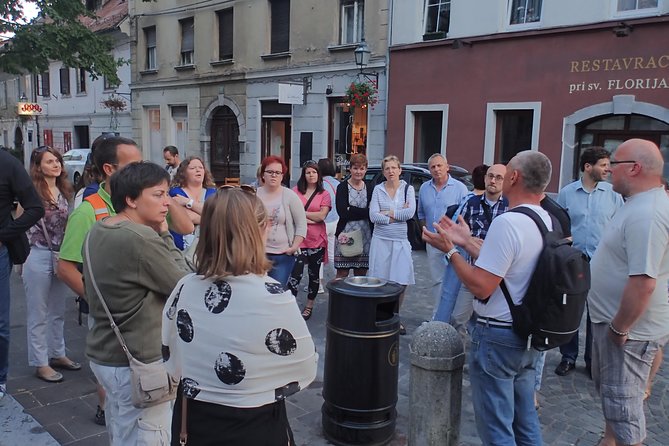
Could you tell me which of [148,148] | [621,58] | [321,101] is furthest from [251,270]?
[148,148]

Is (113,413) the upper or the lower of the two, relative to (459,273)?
lower

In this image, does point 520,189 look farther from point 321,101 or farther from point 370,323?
point 321,101

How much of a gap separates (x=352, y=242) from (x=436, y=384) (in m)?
3.03

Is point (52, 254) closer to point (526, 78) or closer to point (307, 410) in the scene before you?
point (307, 410)

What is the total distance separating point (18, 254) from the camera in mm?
4055

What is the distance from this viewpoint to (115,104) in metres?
23.6

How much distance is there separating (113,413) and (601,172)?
4189 mm

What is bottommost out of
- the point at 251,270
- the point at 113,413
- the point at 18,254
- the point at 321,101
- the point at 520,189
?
the point at 113,413

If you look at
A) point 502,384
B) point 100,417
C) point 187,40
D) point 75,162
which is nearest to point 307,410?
point 100,417

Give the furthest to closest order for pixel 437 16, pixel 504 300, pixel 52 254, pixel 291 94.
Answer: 1. pixel 291 94
2. pixel 437 16
3. pixel 52 254
4. pixel 504 300

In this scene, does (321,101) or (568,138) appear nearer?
(568,138)

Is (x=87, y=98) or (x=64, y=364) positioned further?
(x=87, y=98)

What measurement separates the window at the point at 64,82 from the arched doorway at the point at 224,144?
491 inches

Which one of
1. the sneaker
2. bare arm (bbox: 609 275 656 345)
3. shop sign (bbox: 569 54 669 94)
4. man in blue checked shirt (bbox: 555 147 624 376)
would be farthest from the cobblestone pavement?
shop sign (bbox: 569 54 669 94)
